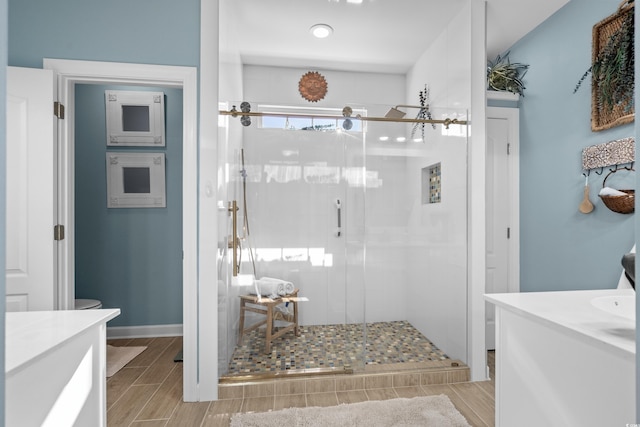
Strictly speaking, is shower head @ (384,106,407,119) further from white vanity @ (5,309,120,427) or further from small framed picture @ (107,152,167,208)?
white vanity @ (5,309,120,427)

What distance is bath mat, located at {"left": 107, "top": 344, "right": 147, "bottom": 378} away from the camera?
248cm

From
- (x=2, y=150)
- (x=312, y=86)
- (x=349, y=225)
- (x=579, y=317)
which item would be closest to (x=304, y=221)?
(x=349, y=225)

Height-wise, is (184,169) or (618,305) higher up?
(184,169)

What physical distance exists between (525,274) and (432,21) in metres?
2.30

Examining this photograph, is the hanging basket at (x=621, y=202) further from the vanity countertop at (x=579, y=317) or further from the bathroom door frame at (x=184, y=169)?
the bathroom door frame at (x=184, y=169)

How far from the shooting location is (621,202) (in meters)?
1.94

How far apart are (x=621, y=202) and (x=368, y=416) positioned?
Result: 1966mm

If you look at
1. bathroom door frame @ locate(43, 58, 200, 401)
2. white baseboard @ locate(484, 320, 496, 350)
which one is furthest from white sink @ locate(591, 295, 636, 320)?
bathroom door frame @ locate(43, 58, 200, 401)

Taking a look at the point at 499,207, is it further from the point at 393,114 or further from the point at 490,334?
the point at 393,114

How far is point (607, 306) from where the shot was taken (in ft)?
3.40

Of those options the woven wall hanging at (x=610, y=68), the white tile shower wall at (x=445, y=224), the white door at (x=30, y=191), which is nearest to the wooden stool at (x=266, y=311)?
the white tile shower wall at (x=445, y=224)

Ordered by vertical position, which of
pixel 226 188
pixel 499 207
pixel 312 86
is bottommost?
pixel 499 207

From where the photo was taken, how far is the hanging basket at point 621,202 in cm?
191

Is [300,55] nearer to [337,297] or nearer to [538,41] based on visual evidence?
[538,41]
